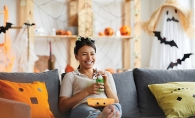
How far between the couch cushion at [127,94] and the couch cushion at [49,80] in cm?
46

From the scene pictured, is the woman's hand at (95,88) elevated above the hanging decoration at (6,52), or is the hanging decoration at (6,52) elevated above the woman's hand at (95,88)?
the hanging decoration at (6,52)

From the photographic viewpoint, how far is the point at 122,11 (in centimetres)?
454

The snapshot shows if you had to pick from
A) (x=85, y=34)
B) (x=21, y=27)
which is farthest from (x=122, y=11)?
(x=21, y=27)

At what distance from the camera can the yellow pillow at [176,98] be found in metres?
2.32

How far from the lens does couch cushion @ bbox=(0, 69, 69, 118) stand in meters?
2.33

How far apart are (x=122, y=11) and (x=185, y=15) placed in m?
1.27

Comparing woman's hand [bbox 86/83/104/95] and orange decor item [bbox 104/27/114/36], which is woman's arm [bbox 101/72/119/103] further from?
orange decor item [bbox 104/27/114/36]

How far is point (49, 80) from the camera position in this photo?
2.43 metres

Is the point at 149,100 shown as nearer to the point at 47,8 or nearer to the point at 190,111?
the point at 190,111

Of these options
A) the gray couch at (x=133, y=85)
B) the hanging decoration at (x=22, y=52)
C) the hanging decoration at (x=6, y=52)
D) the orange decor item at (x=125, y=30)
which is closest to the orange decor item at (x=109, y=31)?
the orange decor item at (x=125, y=30)

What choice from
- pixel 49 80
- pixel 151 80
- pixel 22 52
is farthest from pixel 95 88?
pixel 22 52

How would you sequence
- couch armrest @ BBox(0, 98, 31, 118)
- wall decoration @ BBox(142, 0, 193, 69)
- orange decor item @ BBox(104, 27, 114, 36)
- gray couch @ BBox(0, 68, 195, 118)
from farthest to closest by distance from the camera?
1. orange decor item @ BBox(104, 27, 114, 36)
2. wall decoration @ BBox(142, 0, 193, 69)
3. gray couch @ BBox(0, 68, 195, 118)
4. couch armrest @ BBox(0, 98, 31, 118)

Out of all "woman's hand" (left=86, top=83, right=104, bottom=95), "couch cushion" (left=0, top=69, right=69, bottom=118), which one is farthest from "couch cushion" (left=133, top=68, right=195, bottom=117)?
"couch cushion" (left=0, top=69, right=69, bottom=118)

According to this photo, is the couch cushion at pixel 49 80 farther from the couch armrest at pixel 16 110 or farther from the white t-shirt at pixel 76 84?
the couch armrest at pixel 16 110
